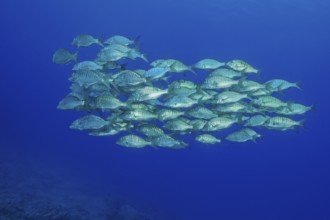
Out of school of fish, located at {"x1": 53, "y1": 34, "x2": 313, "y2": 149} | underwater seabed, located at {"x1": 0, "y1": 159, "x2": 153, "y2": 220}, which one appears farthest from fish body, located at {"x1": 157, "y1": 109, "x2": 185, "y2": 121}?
underwater seabed, located at {"x1": 0, "y1": 159, "x2": 153, "y2": 220}

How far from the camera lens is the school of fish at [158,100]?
791 centimetres

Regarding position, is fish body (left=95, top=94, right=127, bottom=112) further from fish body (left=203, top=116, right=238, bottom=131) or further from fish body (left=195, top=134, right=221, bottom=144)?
fish body (left=195, top=134, right=221, bottom=144)

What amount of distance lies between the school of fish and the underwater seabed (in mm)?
4158

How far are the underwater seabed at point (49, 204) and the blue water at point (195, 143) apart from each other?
237 inches

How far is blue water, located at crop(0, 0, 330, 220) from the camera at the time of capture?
3334 centimetres

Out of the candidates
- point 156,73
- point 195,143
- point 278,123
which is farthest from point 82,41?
point 195,143

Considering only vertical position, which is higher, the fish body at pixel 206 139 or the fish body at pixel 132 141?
the fish body at pixel 206 139

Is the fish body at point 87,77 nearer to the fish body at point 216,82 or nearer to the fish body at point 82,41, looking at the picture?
the fish body at point 82,41

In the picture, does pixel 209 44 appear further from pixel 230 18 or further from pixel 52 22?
pixel 52 22

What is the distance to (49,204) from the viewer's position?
1216 cm

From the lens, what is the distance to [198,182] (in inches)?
2181

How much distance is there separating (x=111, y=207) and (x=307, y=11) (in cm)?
2359

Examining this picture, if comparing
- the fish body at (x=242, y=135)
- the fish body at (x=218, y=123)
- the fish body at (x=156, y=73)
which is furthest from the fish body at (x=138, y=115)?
the fish body at (x=242, y=135)

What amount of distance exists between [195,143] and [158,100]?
43.5 metres
